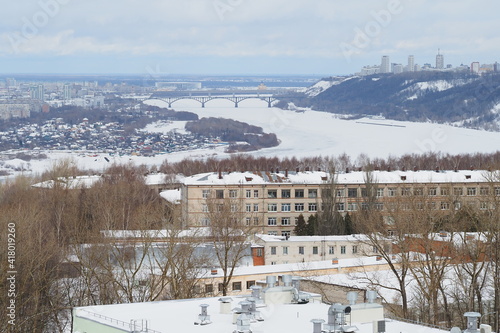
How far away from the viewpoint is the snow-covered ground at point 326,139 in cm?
6825

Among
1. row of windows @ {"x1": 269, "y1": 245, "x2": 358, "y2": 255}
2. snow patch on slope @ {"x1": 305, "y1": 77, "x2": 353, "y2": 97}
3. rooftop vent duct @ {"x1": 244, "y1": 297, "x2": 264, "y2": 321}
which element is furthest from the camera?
snow patch on slope @ {"x1": 305, "y1": 77, "x2": 353, "y2": 97}

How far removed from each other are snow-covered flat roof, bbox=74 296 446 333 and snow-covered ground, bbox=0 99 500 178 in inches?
1513

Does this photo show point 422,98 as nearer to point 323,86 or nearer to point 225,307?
point 323,86

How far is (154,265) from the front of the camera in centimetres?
2244

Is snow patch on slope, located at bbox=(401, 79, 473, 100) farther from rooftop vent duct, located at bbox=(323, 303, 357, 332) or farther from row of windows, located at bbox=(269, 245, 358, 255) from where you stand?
rooftop vent duct, located at bbox=(323, 303, 357, 332)

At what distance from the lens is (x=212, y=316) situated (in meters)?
12.3

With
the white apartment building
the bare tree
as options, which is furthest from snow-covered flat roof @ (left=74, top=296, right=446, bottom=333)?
the white apartment building

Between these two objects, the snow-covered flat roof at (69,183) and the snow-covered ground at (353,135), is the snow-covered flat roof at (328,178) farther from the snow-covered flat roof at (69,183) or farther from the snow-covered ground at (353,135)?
the snow-covered ground at (353,135)

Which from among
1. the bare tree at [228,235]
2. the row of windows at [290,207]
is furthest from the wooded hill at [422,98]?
the bare tree at [228,235]

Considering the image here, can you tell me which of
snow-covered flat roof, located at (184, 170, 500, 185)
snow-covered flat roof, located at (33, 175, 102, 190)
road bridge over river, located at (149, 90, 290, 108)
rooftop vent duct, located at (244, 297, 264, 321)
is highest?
rooftop vent duct, located at (244, 297, 264, 321)

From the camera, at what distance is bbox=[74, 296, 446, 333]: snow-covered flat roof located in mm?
11539

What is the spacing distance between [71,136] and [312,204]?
6893 centimetres

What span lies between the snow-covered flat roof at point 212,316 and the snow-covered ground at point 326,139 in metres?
38.4

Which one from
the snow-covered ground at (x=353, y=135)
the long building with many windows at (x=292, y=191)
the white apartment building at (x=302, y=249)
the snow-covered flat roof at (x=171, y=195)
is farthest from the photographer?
the snow-covered ground at (x=353, y=135)
